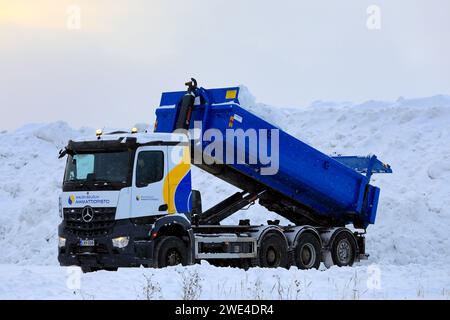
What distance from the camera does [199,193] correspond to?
16.2m

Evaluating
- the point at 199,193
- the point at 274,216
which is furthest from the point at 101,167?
the point at 274,216

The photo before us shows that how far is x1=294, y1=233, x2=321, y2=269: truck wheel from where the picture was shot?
58.6 feet

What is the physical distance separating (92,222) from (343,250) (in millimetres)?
6761

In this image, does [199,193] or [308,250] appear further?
[308,250]

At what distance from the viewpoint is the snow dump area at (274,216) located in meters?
11.5

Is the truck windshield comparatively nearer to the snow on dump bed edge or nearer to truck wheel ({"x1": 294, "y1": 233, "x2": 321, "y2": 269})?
truck wheel ({"x1": 294, "y1": 233, "x2": 321, "y2": 269})

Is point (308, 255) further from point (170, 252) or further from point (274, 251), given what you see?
point (170, 252)

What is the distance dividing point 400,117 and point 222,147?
61.5 ft

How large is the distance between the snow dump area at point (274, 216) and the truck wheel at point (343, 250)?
3.59 feet

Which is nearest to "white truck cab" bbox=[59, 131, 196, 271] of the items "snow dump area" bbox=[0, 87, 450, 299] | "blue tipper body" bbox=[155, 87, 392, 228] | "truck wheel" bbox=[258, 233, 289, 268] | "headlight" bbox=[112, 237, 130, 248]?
"headlight" bbox=[112, 237, 130, 248]

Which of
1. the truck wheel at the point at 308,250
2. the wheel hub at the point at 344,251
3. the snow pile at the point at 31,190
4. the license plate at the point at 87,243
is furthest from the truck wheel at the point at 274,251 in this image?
the snow pile at the point at 31,190

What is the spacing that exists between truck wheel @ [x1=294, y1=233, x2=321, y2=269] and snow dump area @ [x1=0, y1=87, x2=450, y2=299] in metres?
1.63

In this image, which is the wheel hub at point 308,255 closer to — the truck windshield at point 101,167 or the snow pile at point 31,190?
the truck windshield at point 101,167
